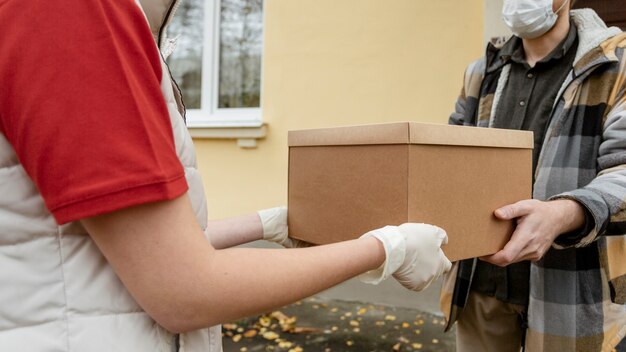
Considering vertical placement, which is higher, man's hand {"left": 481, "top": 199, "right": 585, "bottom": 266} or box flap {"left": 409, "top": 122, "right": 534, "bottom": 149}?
box flap {"left": 409, "top": 122, "right": 534, "bottom": 149}

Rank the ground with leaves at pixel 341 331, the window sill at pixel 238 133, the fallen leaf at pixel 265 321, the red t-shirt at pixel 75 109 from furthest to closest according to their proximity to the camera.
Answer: the window sill at pixel 238 133
the fallen leaf at pixel 265 321
the ground with leaves at pixel 341 331
the red t-shirt at pixel 75 109

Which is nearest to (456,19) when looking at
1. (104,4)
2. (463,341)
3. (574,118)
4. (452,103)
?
(452,103)

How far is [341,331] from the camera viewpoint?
11.8ft

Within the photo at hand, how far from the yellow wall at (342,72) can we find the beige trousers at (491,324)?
177 cm

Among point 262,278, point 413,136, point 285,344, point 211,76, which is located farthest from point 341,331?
point 262,278

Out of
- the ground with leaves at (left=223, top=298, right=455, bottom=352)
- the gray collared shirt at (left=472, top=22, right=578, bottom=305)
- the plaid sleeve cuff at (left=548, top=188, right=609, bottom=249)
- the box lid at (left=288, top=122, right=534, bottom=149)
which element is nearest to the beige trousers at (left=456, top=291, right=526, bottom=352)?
the gray collared shirt at (left=472, top=22, right=578, bottom=305)

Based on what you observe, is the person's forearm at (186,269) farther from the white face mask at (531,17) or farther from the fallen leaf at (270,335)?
the fallen leaf at (270,335)

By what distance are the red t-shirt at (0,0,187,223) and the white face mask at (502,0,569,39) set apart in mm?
1557

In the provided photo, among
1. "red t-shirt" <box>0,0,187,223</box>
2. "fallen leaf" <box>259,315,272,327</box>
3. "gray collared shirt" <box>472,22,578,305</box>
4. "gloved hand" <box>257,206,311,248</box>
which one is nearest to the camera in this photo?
"red t-shirt" <box>0,0,187,223</box>

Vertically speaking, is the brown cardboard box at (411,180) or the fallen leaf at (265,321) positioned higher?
the brown cardboard box at (411,180)

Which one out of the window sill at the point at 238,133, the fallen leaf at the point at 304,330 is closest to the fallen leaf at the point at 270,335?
the fallen leaf at the point at 304,330

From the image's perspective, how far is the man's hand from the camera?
1.36 metres

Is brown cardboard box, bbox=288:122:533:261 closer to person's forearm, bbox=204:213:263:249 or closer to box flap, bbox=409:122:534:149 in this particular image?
box flap, bbox=409:122:534:149

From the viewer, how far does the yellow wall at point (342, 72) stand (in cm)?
344
